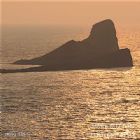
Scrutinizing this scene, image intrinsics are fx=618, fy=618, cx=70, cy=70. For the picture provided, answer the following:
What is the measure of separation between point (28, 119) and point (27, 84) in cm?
4481

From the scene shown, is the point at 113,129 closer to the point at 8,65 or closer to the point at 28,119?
the point at 28,119

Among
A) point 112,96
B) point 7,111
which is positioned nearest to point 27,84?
point 112,96

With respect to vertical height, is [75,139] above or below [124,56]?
below

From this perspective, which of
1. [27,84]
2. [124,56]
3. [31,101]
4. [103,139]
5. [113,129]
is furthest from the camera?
[124,56]

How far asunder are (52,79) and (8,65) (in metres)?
44.2

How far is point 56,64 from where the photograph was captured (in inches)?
7303

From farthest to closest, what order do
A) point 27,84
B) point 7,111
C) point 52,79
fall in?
point 52,79, point 27,84, point 7,111

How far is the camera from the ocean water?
82744mm

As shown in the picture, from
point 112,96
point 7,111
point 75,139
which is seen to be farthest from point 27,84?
point 75,139

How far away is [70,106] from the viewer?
104 m

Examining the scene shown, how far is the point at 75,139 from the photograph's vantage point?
3086 inches

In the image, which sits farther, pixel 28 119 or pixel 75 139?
pixel 28 119

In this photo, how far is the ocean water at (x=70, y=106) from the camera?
82744 mm

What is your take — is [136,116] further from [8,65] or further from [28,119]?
[8,65]
